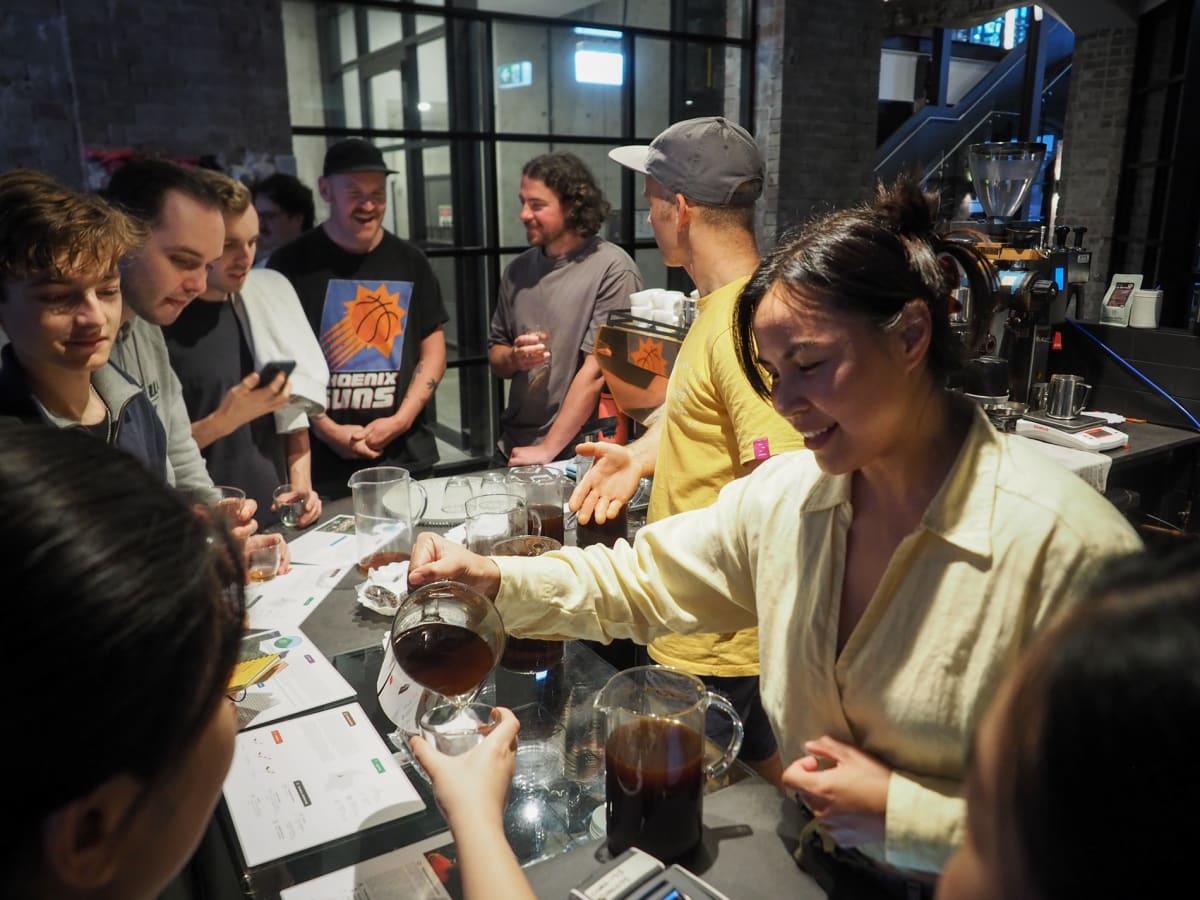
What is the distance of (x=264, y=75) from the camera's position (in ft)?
13.5

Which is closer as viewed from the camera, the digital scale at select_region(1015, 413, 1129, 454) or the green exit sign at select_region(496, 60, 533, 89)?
the digital scale at select_region(1015, 413, 1129, 454)

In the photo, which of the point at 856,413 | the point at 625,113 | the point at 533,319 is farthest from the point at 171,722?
the point at 625,113

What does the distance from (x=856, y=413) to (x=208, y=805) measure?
866mm

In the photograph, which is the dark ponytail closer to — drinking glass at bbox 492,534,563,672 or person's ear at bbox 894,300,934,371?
person's ear at bbox 894,300,934,371

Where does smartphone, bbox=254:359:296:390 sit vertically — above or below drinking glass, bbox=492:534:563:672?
above

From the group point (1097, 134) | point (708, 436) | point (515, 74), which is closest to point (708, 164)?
point (708, 436)

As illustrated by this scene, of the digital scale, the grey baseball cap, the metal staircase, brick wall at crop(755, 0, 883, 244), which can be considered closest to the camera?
the grey baseball cap

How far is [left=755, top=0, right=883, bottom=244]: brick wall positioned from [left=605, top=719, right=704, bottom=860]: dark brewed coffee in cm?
511

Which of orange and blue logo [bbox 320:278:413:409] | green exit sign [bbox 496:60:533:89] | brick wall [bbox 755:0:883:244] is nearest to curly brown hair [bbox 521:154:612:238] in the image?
orange and blue logo [bbox 320:278:413:409]

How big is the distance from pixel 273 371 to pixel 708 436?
1.35 metres

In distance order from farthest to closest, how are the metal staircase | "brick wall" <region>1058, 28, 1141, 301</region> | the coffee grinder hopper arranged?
the metal staircase, "brick wall" <region>1058, 28, 1141, 301</region>, the coffee grinder hopper

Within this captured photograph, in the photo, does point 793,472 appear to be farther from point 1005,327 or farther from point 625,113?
point 625,113

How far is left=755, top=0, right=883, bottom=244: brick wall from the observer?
5645 mm

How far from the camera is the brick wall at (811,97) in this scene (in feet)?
18.5
